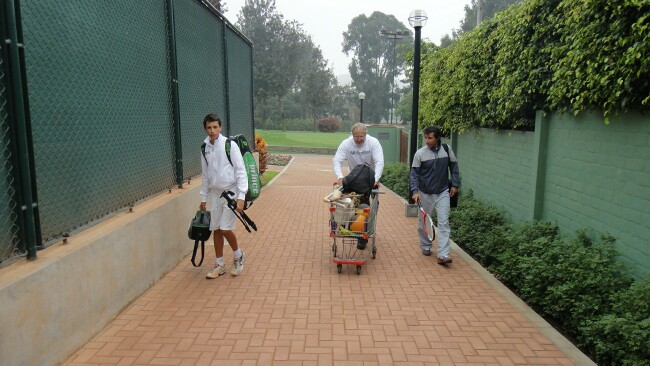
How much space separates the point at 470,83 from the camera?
28.5 ft

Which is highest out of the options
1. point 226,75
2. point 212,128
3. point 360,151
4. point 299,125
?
point 226,75

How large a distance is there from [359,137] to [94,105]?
3.33 meters

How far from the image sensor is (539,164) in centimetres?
640

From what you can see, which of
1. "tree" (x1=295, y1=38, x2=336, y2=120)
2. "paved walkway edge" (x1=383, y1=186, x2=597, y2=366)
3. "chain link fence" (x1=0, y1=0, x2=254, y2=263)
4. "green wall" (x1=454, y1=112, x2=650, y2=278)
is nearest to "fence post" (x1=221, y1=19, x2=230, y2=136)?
"chain link fence" (x1=0, y1=0, x2=254, y2=263)

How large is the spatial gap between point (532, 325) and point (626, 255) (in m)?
1.10

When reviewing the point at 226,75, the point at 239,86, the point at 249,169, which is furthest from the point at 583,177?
the point at 239,86

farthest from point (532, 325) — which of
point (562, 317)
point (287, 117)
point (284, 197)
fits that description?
point (287, 117)

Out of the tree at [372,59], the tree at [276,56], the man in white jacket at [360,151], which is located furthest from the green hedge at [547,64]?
the tree at [372,59]

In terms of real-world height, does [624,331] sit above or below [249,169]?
below

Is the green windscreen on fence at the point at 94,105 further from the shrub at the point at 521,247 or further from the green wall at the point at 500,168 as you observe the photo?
the green wall at the point at 500,168

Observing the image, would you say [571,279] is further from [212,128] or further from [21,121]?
[21,121]

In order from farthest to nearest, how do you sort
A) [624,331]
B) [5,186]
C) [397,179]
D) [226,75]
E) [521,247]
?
[397,179], [226,75], [521,247], [624,331], [5,186]

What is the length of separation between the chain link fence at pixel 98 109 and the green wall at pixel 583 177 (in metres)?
4.88

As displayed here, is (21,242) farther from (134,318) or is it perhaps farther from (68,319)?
(134,318)
